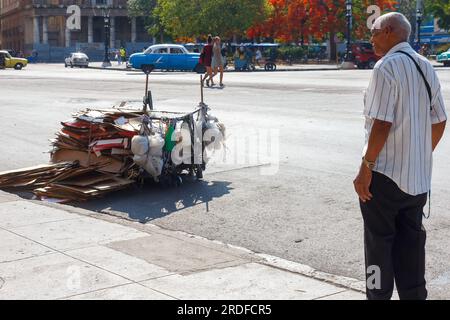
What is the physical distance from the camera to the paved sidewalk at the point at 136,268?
539cm

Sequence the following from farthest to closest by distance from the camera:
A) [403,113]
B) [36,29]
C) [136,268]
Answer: [36,29] → [136,268] → [403,113]

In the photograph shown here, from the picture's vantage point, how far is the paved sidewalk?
539cm

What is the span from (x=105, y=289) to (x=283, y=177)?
5020mm

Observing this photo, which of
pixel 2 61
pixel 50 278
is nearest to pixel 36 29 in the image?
pixel 2 61

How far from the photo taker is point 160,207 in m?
8.65

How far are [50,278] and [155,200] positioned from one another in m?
3.36

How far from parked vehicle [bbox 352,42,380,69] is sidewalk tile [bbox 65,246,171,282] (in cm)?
4602

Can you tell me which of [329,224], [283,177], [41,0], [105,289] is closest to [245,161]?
[283,177]

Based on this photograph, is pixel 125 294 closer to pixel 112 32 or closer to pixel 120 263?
pixel 120 263

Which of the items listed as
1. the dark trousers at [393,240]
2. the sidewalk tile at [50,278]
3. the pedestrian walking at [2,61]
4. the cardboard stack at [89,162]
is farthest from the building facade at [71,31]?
the dark trousers at [393,240]

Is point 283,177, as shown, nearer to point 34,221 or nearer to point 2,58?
point 34,221

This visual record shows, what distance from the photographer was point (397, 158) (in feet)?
14.6

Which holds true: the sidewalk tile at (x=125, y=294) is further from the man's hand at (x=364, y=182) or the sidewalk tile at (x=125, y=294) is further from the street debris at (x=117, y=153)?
the street debris at (x=117, y=153)

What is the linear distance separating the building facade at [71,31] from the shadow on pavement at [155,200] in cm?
9532
